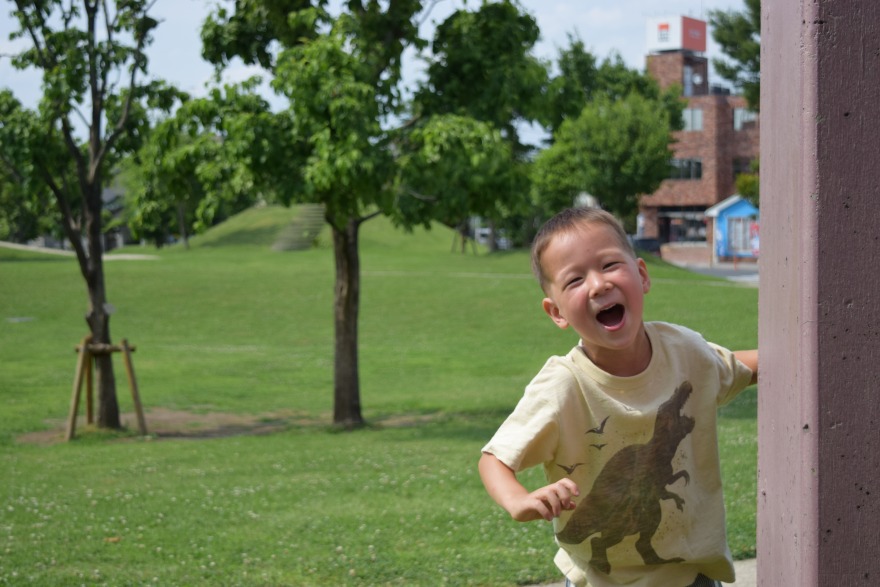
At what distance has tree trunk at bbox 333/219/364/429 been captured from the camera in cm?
1443

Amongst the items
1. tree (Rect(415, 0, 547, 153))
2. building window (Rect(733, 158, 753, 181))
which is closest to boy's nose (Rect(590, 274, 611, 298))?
tree (Rect(415, 0, 547, 153))

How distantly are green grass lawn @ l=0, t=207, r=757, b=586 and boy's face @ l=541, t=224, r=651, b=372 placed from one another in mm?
3110

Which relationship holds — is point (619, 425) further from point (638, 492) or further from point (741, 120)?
point (741, 120)

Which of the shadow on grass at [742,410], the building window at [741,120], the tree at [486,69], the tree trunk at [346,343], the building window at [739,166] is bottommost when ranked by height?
the shadow on grass at [742,410]

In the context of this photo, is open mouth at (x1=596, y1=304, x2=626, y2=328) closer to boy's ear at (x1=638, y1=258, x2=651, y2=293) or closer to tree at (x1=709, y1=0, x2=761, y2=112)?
boy's ear at (x1=638, y1=258, x2=651, y2=293)

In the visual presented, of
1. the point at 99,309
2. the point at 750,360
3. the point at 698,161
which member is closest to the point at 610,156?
the point at 698,161

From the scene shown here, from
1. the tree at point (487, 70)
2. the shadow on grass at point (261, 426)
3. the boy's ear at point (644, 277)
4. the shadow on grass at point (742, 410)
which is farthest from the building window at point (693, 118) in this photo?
the boy's ear at point (644, 277)

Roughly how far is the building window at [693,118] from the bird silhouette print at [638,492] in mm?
72189

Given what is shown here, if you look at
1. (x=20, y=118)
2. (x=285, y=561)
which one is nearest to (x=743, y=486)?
(x=285, y=561)

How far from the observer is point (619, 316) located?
2459 millimetres

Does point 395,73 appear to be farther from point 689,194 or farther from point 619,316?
point 689,194
